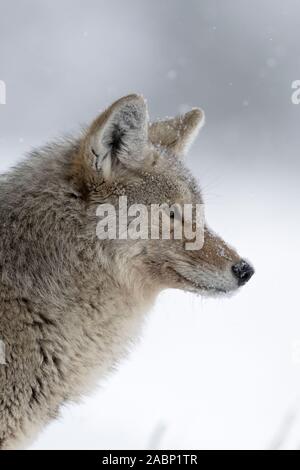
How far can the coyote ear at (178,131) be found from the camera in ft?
19.2

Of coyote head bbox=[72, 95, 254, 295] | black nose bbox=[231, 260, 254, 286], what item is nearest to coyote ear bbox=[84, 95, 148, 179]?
coyote head bbox=[72, 95, 254, 295]

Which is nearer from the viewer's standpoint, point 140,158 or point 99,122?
point 99,122

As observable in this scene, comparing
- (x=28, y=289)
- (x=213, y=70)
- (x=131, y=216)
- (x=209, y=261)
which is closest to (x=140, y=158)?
(x=131, y=216)

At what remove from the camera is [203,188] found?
5.66 meters

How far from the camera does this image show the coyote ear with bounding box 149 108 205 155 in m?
5.84

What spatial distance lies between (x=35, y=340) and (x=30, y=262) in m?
0.53

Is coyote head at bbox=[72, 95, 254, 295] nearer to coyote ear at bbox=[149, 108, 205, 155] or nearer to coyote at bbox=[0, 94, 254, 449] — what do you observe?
coyote at bbox=[0, 94, 254, 449]

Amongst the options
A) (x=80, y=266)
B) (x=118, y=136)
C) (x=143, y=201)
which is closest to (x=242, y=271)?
(x=143, y=201)

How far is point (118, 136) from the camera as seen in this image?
16.8 feet

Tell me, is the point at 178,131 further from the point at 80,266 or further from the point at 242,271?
the point at 80,266

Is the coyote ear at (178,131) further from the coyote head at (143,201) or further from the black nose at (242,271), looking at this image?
the black nose at (242,271)

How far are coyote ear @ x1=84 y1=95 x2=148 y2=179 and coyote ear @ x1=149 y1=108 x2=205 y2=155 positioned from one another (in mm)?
464

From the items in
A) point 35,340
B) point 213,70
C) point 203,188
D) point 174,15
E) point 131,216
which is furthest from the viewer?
point 174,15
